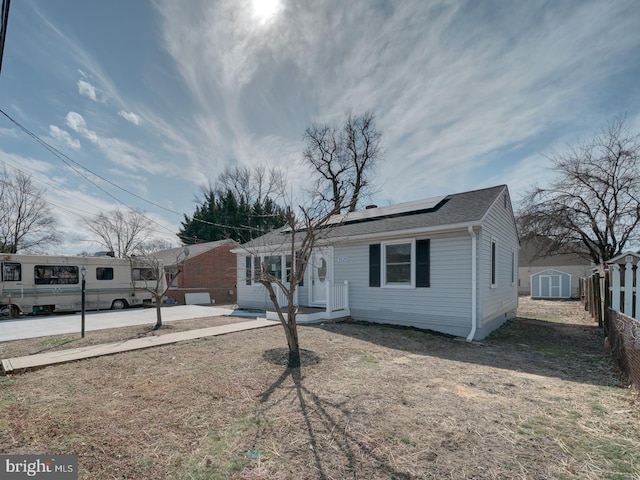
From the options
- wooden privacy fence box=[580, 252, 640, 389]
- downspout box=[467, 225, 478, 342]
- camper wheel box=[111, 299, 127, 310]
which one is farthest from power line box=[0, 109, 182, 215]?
wooden privacy fence box=[580, 252, 640, 389]

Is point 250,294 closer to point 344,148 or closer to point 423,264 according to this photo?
point 423,264

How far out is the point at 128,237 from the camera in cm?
3328

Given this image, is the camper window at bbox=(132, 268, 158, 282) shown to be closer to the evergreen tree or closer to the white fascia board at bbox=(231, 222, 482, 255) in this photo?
the white fascia board at bbox=(231, 222, 482, 255)

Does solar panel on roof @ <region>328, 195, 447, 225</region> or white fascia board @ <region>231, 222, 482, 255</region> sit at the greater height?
solar panel on roof @ <region>328, 195, 447, 225</region>

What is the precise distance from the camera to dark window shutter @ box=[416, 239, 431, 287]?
28.9 ft

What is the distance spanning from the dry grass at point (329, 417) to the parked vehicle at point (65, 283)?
7639mm

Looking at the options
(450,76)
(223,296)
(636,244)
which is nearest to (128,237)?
(223,296)

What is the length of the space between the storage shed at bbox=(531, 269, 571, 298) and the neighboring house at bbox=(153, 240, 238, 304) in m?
22.5

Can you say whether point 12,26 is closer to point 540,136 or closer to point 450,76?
point 450,76

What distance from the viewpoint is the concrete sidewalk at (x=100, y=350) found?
5.49 metres

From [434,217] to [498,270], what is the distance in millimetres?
3144

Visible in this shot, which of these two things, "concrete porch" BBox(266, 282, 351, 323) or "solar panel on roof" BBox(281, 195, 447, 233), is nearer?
"concrete porch" BBox(266, 282, 351, 323)

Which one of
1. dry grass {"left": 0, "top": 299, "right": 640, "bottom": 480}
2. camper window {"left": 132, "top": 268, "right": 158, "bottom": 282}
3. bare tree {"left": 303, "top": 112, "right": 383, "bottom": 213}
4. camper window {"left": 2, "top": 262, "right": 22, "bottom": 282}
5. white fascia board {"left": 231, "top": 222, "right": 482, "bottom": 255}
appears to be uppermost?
bare tree {"left": 303, "top": 112, "right": 383, "bottom": 213}

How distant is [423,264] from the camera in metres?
8.88
